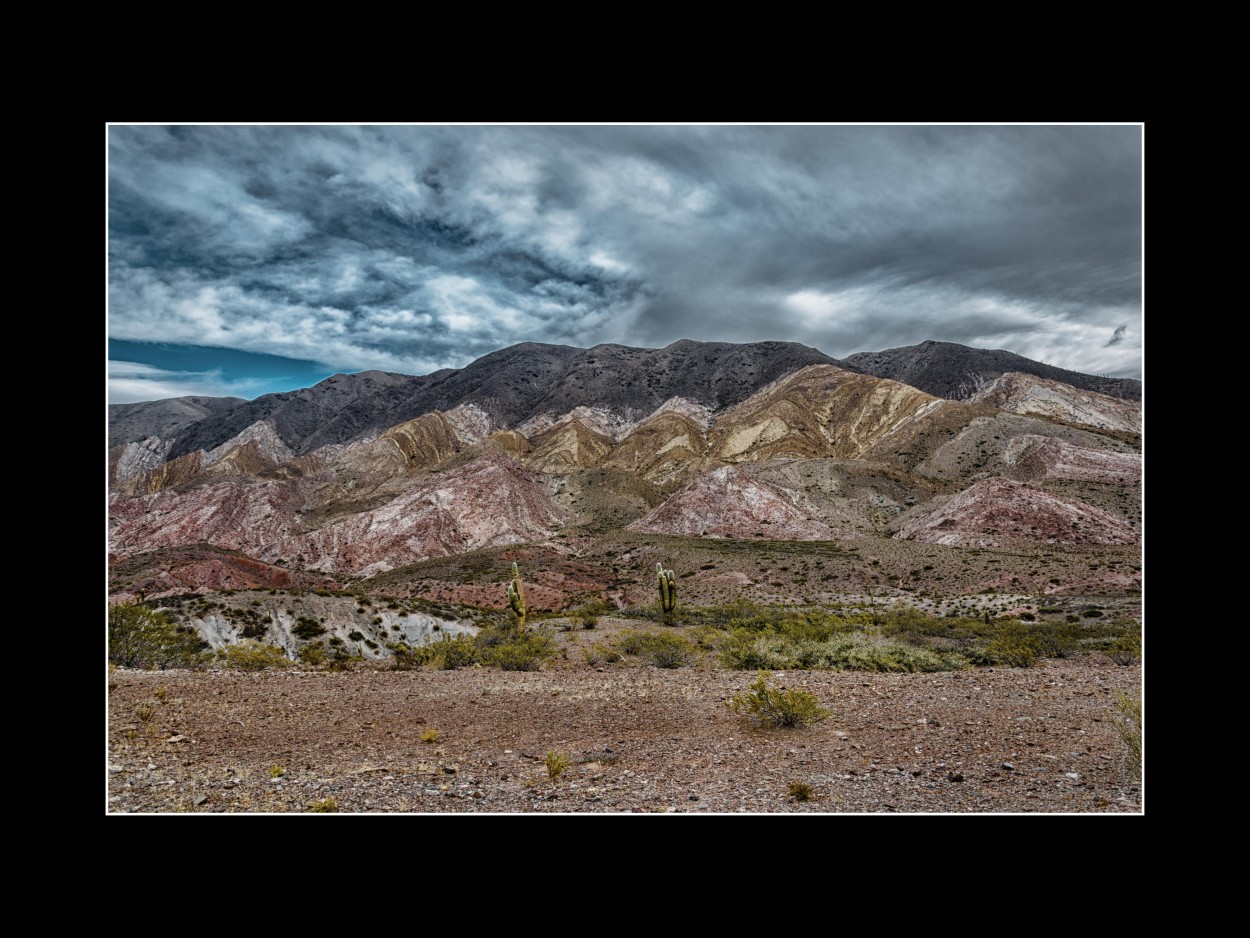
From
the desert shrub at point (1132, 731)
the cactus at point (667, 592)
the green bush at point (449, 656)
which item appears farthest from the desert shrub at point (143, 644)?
the cactus at point (667, 592)

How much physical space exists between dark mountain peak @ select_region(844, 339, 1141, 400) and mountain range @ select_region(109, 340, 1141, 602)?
74 cm

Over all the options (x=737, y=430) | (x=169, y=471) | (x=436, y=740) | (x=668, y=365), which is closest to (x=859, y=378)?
(x=737, y=430)

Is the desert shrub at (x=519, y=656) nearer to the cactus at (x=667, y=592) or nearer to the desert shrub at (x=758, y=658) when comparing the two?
the desert shrub at (x=758, y=658)

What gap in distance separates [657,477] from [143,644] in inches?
3089

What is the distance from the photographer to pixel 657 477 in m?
87.2

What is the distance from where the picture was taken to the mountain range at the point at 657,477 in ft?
136

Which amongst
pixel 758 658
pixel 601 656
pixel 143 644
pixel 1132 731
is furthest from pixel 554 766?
pixel 143 644

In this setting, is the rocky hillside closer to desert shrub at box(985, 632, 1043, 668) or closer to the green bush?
the green bush

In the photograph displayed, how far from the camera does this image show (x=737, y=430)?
9988cm

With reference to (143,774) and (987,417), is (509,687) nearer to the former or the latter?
(143,774)

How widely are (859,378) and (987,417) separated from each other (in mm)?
36341

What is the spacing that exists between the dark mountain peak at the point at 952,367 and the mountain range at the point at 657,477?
2.42ft

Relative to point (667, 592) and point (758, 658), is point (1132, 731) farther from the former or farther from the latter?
point (667, 592)
